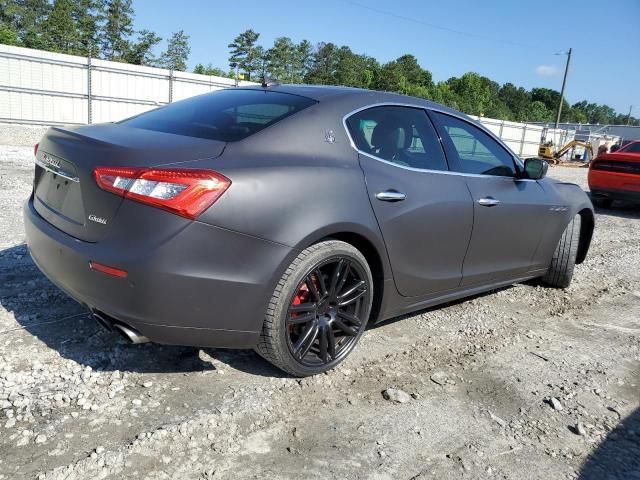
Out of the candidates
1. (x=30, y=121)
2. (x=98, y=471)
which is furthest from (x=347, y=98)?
(x=30, y=121)

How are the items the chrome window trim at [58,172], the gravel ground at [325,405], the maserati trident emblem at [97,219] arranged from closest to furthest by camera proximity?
1. the gravel ground at [325,405]
2. the maserati trident emblem at [97,219]
3. the chrome window trim at [58,172]

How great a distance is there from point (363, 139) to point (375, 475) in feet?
5.83

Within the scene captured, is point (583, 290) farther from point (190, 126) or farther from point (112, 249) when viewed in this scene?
point (112, 249)

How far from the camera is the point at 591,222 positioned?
5.20 metres

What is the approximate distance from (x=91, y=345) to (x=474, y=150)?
286 centimetres

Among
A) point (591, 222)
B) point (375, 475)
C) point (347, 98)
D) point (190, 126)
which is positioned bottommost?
point (375, 475)

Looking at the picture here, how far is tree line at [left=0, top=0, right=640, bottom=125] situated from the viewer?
39.2 meters

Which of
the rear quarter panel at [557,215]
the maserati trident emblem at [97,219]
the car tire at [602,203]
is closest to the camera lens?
the maserati trident emblem at [97,219]

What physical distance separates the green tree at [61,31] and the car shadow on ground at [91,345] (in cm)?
4082

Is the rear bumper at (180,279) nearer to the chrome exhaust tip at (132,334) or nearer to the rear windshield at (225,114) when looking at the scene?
the chrome exhaust tip at (132,334)

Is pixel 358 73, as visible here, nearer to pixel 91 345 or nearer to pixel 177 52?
pixel 177 52

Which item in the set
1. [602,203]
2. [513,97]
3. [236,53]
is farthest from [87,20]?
[513,97]

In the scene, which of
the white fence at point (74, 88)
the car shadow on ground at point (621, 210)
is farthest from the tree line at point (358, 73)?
the car shadow on ground at point (621, 210)

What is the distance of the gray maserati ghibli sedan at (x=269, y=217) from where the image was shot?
2334mm
